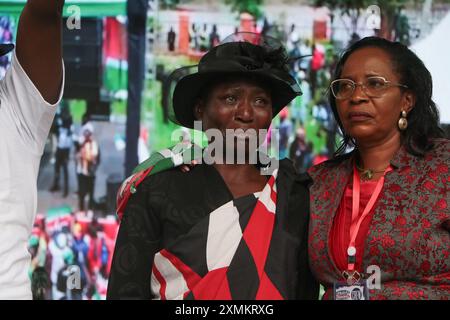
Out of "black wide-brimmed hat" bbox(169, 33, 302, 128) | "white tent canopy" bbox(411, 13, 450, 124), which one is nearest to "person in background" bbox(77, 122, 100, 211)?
"black wide-brimmed hat" bbox(169, 33, 302, 128)

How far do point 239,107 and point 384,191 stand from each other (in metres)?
0.60

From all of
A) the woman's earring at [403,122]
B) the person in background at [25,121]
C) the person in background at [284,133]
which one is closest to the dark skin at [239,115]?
the woman's earring at [403,122]

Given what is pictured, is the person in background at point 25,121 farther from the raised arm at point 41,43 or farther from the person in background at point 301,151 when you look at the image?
the person in background at point 301,151

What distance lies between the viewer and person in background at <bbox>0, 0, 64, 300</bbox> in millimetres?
2307

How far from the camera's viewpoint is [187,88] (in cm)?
305

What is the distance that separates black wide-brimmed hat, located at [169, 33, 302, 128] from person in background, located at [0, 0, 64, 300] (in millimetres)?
648

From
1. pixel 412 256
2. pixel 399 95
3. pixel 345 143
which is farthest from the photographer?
pixel 345 143

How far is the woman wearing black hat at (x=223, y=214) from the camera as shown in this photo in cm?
277

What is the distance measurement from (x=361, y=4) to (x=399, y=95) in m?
1.88

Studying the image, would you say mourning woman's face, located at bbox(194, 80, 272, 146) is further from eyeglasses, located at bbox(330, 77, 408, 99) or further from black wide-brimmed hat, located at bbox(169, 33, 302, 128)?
eyeglasses, located at bbox(330, 77, 408, 99)

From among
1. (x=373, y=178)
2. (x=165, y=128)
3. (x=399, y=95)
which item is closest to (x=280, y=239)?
(x=373, y=178)

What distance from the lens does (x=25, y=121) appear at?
7.93 feet
